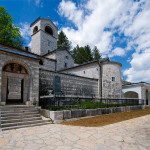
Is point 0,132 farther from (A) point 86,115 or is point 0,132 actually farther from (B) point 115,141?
(A) point 86,115

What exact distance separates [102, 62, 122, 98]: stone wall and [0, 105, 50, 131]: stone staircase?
12.4 m

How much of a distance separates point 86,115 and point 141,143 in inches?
204

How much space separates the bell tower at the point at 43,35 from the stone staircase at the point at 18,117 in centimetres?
2107

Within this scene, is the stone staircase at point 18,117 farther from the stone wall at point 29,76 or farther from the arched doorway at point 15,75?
the arched doorway at point 15,75

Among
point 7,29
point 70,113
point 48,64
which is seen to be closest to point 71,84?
point 70,113

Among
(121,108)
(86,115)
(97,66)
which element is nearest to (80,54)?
(97,66)

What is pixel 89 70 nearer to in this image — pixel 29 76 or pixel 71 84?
Answer: pixel 71 84

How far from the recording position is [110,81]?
707 inches

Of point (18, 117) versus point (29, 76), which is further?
point (29, 76)

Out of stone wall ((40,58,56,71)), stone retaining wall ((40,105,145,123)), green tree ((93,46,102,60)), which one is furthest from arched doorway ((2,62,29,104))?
green tree ((93,46,102,60))

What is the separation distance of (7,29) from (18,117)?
1854cm

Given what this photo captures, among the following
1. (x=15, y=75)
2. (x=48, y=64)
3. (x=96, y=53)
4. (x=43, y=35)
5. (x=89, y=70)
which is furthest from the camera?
(x=96, y=53)

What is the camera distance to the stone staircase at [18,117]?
5.76 m

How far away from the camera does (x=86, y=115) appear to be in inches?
343
